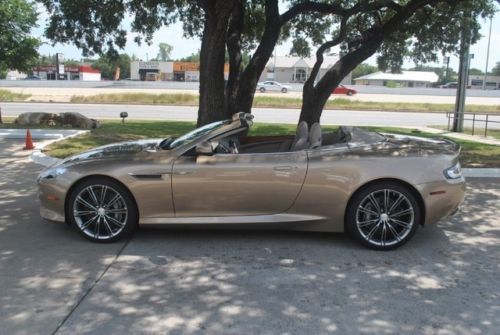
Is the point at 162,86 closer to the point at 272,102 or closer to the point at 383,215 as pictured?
the point at 272,102

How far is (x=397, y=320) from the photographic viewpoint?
3650 millimetres

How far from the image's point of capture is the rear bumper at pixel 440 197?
512 cm

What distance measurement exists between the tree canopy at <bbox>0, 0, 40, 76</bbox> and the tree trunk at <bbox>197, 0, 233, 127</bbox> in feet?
31.3

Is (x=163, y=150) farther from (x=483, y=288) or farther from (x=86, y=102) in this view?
(x=86, y=102)

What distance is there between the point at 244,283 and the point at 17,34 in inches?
631

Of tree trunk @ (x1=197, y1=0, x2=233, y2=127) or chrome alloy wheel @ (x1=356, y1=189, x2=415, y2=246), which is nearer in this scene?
chrome alloy wheel @ (x1=356, y1=189, x2=415, y2=246)

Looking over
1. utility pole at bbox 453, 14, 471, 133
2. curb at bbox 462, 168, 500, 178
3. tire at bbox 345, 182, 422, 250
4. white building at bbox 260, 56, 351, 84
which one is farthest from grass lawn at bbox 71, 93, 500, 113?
white building at bbox 260, 56, 351, 84

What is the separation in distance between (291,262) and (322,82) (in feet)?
27.6

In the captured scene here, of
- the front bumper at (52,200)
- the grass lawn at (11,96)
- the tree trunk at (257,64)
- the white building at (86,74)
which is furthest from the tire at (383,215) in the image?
the white building at (86,74)

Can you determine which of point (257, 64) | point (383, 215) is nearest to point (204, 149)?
point (383, 215)

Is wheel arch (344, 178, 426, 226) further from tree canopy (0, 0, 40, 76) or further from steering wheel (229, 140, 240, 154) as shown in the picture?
tree canopy (0, 0, 40, 76)

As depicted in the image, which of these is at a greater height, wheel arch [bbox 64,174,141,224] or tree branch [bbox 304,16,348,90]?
tree branch [bbox 304,16,348,90]

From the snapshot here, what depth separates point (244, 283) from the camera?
4.28 meters

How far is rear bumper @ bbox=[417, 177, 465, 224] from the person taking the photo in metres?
5.12
